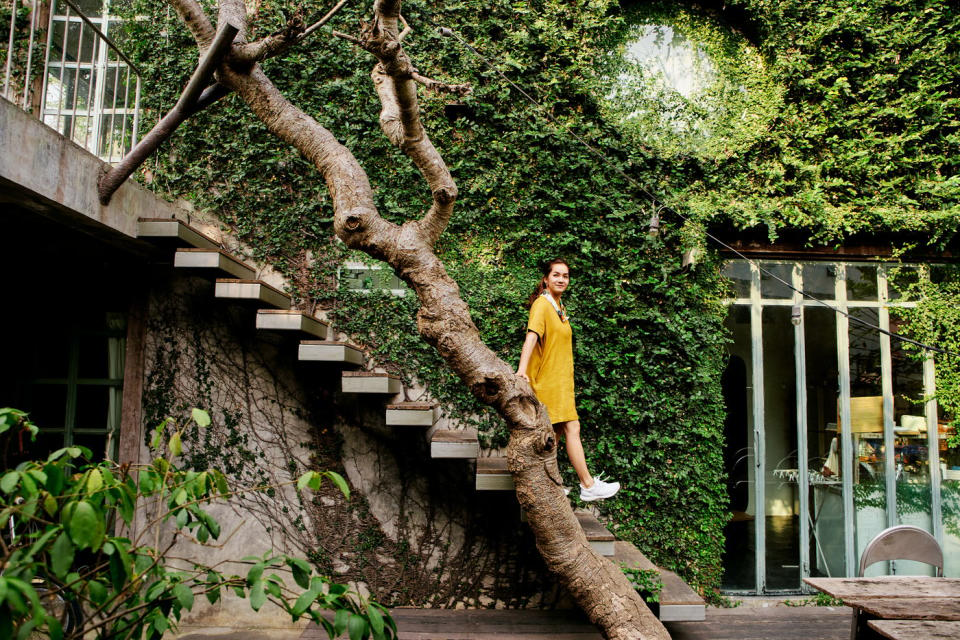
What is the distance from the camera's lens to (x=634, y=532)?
4777 mm

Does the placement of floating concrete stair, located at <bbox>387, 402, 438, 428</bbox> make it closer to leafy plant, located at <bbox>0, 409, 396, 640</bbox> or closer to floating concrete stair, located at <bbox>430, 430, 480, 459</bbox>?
floating concrete stair, located at <bbox>430, 430, 480, 459</bbox>

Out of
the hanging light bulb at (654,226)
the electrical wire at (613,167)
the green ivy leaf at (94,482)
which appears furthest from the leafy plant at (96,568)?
the electrical wire at (613,167)

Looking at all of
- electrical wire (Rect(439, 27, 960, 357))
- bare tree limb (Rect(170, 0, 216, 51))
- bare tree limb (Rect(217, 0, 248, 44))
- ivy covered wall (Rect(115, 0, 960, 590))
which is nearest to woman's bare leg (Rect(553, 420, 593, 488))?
ivy covered wall (Rect(115, 0, 960, 590))

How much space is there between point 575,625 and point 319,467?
226cm

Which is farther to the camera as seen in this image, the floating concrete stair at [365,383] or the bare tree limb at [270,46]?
the floating concrete stair at [365,383]

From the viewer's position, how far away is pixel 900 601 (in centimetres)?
276

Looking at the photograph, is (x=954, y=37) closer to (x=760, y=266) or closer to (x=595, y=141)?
(x=760, y=266)

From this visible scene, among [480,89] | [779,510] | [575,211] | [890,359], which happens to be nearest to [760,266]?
[890,359]

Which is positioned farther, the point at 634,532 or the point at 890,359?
the point at 890,359

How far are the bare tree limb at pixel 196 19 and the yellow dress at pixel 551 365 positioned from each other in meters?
2.92

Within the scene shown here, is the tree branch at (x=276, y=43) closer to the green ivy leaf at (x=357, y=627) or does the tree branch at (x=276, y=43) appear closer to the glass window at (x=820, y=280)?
the green ivy leaf at (x=357, y=627)

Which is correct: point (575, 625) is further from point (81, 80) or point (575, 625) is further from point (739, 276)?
point (81, 80)

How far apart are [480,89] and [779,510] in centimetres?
426

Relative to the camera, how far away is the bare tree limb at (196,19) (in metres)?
4.09
